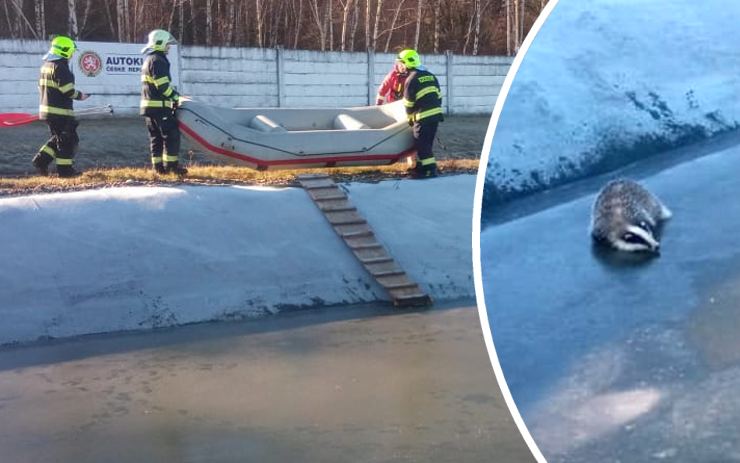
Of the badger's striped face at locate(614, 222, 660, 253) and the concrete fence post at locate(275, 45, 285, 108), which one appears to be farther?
the concrete fence post at locate(275, 45, 285, 108)

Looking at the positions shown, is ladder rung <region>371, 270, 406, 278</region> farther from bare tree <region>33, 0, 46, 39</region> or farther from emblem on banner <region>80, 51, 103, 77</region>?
bare tree <region>33, 0, 46, 39</region>

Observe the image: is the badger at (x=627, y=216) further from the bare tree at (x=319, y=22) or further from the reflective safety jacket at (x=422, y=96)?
the bare tree at (x=319, y=22)

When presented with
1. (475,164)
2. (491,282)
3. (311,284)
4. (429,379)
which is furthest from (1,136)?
(491,282)

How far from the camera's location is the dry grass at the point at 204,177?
29.6 ft

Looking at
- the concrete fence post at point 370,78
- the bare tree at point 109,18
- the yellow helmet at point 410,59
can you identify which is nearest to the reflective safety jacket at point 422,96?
the yellow helmet at point 410,59

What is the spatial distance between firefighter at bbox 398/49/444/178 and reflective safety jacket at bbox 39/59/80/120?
3.47m

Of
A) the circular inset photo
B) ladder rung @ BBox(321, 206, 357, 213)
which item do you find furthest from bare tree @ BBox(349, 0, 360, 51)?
the circular inset photo

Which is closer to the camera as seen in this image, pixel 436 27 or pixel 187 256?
pixel 187 256

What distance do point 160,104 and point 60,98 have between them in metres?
1.04

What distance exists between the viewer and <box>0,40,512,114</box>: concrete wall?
57.6 ft

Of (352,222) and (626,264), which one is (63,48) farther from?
(626,264)

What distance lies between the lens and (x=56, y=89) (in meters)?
10.1

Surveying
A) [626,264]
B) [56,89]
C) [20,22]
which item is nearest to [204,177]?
[56,89]

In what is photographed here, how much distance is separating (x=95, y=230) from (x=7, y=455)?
11.0 ft
